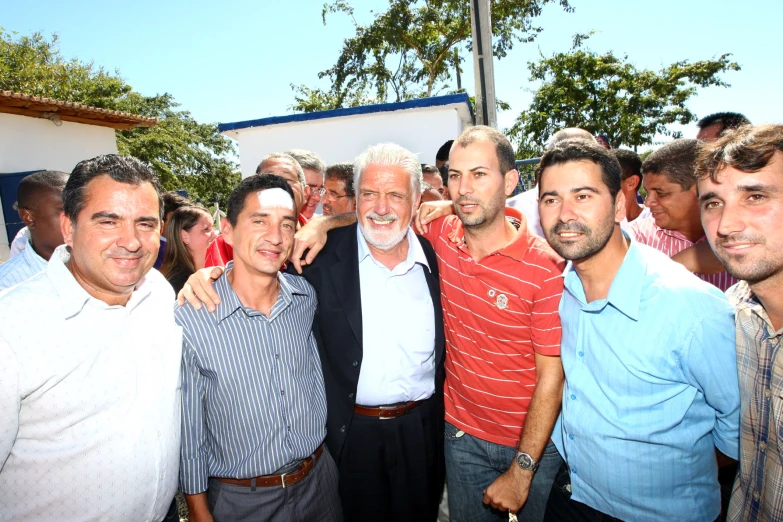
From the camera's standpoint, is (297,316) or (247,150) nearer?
(297,316)

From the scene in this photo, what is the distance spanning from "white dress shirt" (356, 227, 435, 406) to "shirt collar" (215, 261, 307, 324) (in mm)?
527

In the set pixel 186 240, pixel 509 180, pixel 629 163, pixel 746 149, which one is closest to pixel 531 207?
pixel 629 163

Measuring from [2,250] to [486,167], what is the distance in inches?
533

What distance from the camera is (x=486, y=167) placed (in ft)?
8.98

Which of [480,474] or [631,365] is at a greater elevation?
[631,365]

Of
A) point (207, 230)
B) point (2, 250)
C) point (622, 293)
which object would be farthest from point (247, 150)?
point (622, 293)

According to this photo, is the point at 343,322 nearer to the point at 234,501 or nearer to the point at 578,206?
the point at 234,501

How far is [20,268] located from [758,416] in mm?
3804

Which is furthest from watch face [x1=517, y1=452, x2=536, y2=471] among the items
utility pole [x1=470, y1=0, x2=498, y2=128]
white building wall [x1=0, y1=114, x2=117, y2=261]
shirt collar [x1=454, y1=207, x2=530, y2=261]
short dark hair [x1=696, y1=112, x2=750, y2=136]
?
white building wall [x1=0, y1=114, x2=117, y2=261]

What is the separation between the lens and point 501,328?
2.63 m

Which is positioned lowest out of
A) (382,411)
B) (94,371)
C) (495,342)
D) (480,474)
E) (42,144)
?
(480,474)

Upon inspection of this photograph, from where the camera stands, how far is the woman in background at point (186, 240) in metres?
4.38

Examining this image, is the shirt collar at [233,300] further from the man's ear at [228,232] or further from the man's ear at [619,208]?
the man's ear at [619,208]

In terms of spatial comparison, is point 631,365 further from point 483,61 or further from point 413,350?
point 483,61
